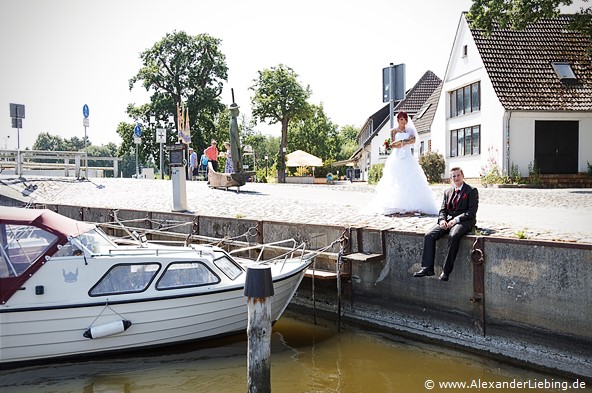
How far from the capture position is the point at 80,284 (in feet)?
25.1

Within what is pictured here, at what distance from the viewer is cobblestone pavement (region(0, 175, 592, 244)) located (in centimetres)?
913

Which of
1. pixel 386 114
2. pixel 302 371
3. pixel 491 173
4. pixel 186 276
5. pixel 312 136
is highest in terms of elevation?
pixel 386 114

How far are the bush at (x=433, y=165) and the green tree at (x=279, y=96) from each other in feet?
66.2

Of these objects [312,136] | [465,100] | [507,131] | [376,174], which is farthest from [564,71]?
[312,136]

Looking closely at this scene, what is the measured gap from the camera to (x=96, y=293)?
25.2 ft

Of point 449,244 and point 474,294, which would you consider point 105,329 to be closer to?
point 449,244

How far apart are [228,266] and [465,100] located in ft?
74.4

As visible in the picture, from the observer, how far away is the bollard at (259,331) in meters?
5.61

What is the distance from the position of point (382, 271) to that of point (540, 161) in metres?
17.9

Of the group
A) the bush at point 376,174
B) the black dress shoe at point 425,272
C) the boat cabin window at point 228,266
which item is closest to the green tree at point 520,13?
the bush at point 376,174

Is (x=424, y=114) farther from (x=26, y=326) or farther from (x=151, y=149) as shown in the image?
(x=26, y=326)

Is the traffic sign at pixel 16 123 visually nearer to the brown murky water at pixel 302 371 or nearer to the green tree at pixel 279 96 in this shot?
the brown murky water at pixel 302 371

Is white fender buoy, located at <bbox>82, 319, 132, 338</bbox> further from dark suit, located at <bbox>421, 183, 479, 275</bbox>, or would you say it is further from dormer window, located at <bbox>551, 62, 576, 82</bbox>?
dormer window, located at <bbox>551, 62, 576, 82</bbox>

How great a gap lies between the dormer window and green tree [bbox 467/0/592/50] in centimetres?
411
